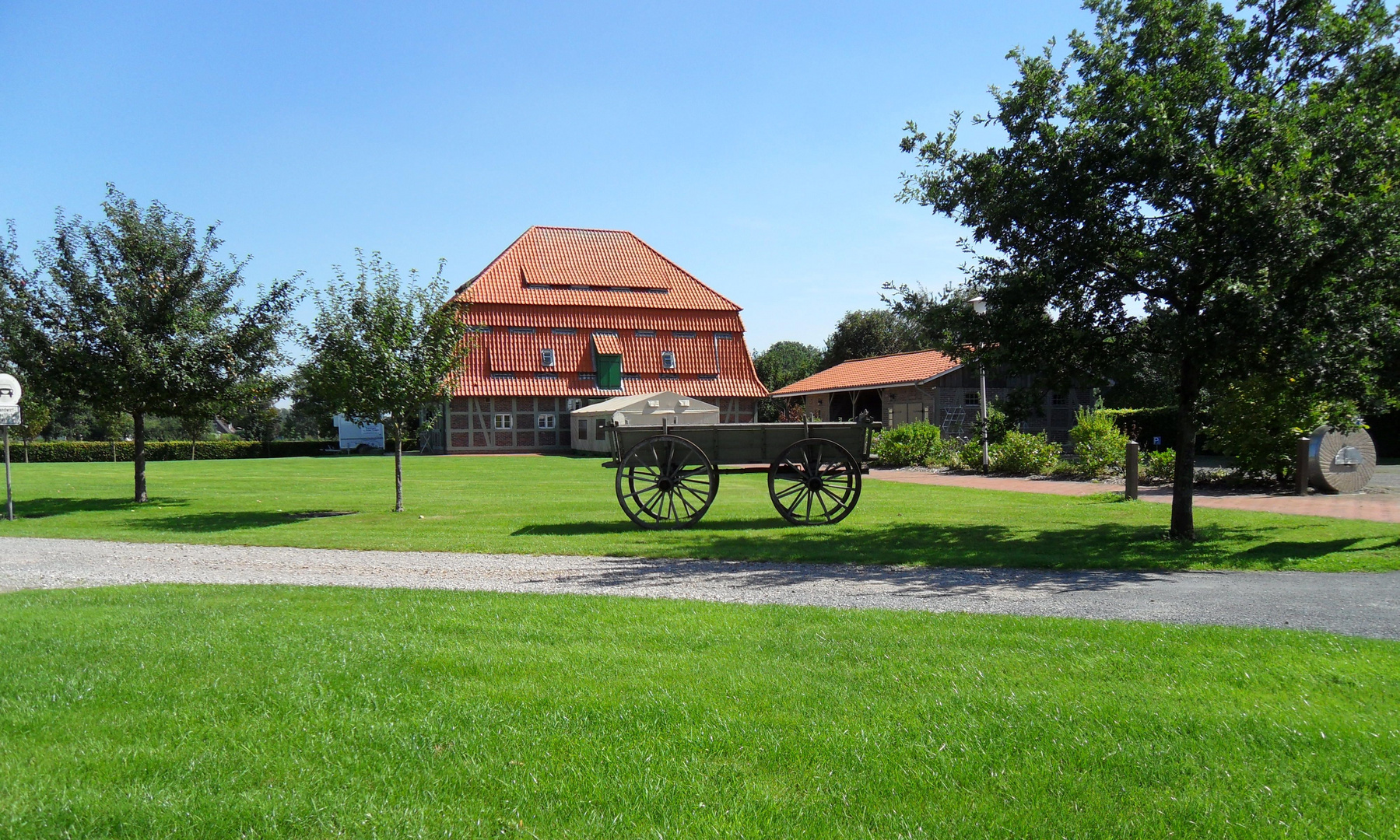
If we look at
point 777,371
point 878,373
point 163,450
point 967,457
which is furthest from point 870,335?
point 163,450

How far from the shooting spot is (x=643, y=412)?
123 ft

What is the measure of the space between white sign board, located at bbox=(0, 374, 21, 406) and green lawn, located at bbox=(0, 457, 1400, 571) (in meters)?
1.98

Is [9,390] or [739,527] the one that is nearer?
[739,527]

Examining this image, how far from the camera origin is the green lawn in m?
10.2

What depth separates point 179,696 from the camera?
4.55 metres

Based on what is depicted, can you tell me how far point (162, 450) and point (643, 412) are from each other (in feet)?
95.1

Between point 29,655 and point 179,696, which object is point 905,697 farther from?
point 29,655

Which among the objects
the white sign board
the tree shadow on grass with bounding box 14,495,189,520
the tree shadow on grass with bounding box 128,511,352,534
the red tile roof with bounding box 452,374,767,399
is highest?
the red tile roof with bounding box 452,374,767,399

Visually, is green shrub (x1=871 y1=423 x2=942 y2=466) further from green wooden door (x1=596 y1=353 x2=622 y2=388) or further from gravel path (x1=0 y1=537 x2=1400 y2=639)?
gravel path (x1=0 y1=537 x2=1400 y2=639)

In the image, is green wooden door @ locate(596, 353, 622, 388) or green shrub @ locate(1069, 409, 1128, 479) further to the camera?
green wooden door @ locate(596, 353, 622, 388)

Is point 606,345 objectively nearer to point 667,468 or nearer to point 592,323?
point 592,323

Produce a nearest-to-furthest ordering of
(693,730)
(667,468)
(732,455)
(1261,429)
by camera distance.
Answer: (693,730) → (667,468) → (732,455) → (1261,429)

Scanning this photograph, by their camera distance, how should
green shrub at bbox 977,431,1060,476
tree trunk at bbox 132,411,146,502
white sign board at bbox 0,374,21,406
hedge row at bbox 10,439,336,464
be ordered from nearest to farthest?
white sign board at bbox 0,374,21,406, tree trunk at bbox 132,411,146,502, green shrub at bbox 977,431,1060,476, hedge row at bbox 10,439,336,464

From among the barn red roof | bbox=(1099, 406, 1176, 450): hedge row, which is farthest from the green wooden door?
bbox=(1099, 406, 1176, 450): hedge row
